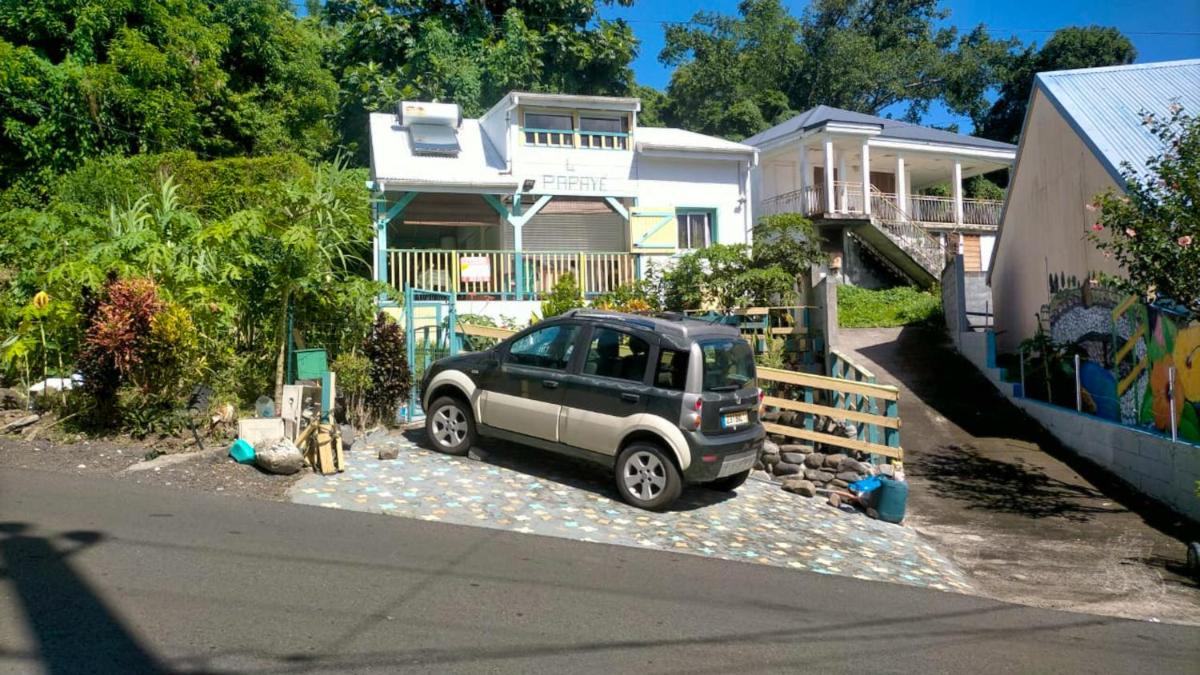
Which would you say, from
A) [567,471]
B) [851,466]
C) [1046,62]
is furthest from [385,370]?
[1046,62]

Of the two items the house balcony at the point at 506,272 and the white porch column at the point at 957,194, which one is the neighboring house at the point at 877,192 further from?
the house balcony at the point at 506,272

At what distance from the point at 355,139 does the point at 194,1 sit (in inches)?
235

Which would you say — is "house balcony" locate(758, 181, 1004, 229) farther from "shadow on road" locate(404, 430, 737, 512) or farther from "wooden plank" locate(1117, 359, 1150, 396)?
"shadow on road" locate(404, 430, 737, 512)

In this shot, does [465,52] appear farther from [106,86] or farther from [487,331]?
[487,331]

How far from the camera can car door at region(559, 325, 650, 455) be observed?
789 cm

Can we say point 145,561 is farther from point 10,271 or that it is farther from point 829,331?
point 829,331

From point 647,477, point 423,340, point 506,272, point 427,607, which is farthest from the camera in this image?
→ point 506,272

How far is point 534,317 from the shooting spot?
13773mm

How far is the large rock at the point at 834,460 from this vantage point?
33.6 ft

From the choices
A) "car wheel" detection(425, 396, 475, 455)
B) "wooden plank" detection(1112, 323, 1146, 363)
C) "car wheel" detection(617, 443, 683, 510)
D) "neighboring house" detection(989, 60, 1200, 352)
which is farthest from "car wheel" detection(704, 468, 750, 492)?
"neighboring house" detection(989, 60, 1200, 352)

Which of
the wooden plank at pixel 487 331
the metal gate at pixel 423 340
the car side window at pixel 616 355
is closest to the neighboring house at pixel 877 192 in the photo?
the wooden plank at pixel 487 331

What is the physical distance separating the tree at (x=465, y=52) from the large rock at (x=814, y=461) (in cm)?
1832

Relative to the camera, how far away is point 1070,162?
14.4m

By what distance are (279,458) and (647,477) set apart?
3.60 metres
